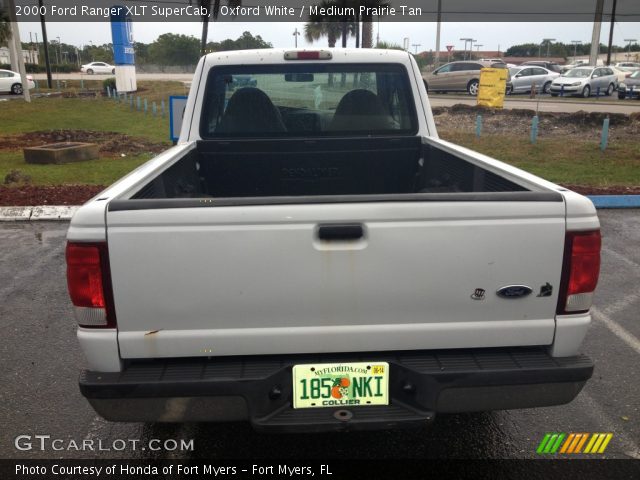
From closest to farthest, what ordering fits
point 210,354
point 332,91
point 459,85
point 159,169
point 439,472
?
1. point 210,354
2. point 439,472
3. point 159,169
4. point 332,91
5. point 459,85

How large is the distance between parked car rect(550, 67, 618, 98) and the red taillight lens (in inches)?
1177

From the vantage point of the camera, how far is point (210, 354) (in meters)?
2.35

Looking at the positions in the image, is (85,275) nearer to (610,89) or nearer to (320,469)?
(320,469)

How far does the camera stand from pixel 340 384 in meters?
2.36

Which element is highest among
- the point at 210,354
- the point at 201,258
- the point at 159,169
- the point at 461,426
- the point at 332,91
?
the point at 332,91

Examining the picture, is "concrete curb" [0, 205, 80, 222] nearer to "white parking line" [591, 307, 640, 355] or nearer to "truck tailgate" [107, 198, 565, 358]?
"truck tailgate" [107, 198, 565, 358]

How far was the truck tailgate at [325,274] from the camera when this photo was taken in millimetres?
2230

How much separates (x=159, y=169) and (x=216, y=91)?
1369 mm

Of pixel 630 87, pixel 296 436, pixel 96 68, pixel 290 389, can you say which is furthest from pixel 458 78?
pixel 96 68

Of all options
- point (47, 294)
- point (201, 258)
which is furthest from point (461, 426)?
point (47, 294)

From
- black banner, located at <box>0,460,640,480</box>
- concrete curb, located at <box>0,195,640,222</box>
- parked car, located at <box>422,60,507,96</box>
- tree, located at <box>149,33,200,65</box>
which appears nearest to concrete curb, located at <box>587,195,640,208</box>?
black banner, located at <box>0,460,640,480</box>

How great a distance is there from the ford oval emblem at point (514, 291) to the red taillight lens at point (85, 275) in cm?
160

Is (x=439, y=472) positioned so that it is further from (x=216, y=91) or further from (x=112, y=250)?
(x=216, y=91)

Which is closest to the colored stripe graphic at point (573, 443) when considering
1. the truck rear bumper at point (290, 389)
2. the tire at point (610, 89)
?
the truck rear bumper at point (290, 389)
